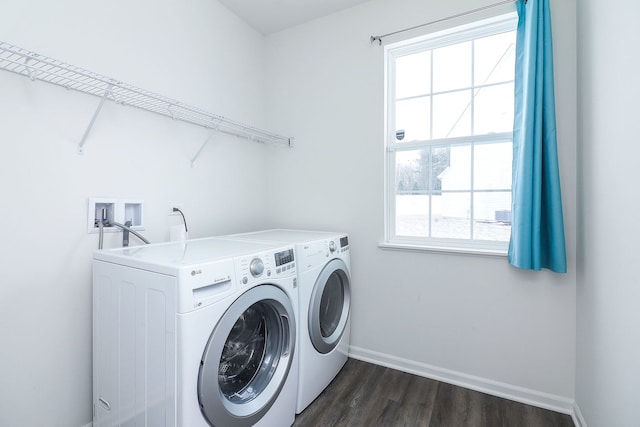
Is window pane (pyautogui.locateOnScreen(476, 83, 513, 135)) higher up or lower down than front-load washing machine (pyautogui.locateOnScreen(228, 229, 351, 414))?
higher up

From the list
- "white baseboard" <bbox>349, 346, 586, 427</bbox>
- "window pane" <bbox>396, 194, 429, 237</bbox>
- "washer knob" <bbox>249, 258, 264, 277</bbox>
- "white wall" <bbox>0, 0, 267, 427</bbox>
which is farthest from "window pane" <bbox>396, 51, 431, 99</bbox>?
"white baseboard" <bbox>349, 346, 586, 427</bbox>

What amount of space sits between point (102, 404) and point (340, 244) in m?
1.42

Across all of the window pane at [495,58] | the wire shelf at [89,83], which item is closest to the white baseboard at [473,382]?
the window pane at [495,58]

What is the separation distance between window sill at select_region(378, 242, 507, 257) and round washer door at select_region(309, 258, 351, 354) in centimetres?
36

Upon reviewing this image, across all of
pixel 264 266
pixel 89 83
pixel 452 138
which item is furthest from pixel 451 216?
pixel 89 83

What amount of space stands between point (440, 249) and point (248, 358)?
4.23 feet

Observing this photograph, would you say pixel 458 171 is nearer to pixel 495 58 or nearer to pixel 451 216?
pixel 451 216

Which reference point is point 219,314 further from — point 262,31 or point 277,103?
point 262,31

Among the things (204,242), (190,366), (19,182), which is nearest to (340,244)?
(204,242)

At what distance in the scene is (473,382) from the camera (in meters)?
1.77

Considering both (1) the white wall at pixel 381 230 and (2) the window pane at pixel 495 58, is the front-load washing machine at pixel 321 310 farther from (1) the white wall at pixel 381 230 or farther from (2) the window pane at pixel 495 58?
(2) the window pane at pixel 495 58

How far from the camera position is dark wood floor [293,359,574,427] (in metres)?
1.49

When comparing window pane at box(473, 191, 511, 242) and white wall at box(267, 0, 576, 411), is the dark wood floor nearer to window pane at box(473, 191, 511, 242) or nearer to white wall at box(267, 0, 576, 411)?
white wall at box(267, 0, 576, 411)

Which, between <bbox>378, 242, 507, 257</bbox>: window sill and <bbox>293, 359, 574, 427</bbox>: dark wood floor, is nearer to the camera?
<bbox>293, 359, 574, 427</bbox>: dark wood floor
